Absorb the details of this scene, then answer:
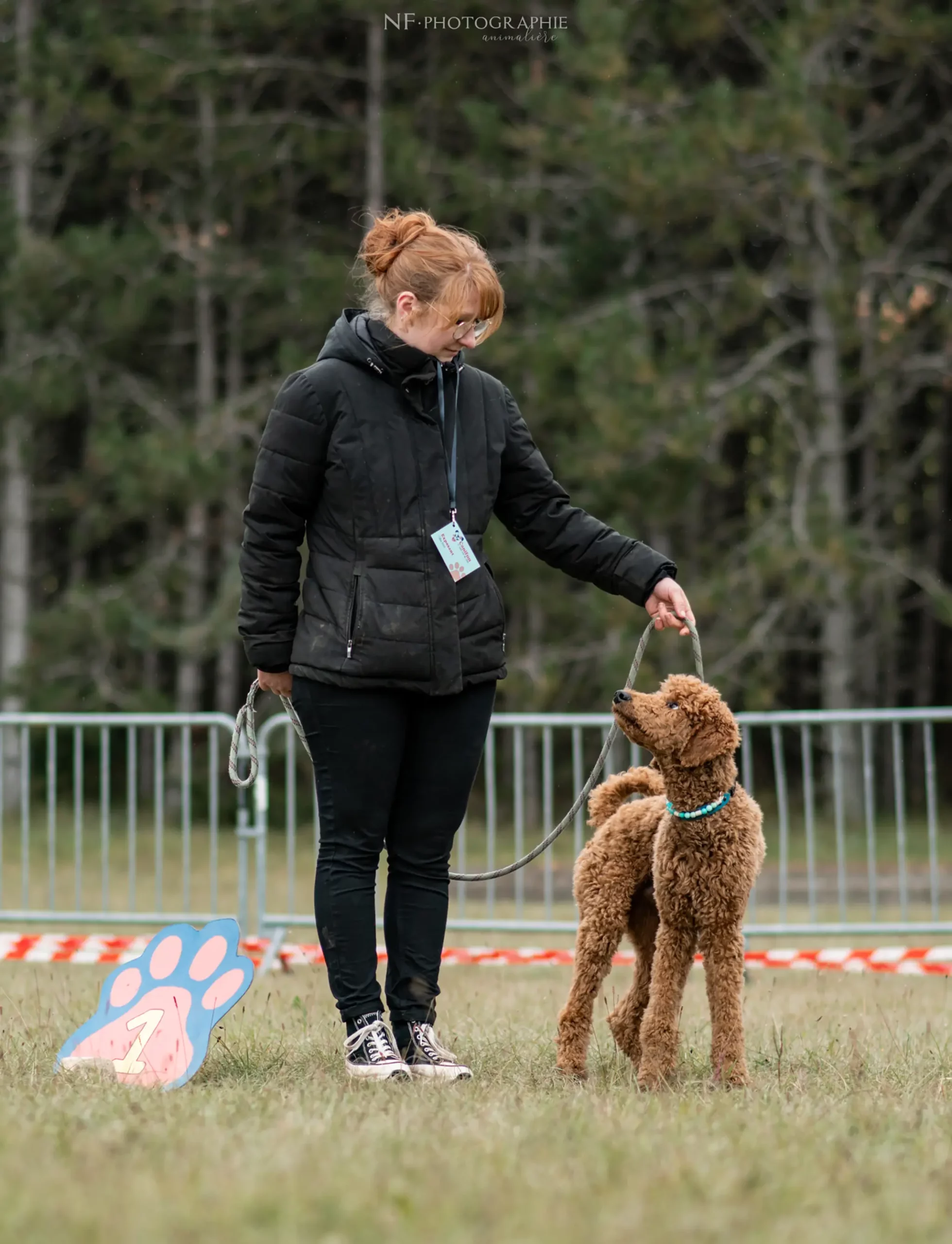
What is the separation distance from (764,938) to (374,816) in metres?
5.72

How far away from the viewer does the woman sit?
375cm

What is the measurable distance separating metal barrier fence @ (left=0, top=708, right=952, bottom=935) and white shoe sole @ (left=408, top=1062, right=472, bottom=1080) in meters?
2.51

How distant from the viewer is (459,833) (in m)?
8.98

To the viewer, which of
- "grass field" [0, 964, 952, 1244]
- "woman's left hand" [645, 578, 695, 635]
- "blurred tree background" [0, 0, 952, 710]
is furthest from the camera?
"blurred tree background" [0, 0, 952, 710]

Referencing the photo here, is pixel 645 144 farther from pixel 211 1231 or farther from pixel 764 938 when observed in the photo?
pixel 211 1231

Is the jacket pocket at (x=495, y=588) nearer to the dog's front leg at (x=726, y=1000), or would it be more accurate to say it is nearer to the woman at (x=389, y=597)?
the woman at (x=389, y=597)

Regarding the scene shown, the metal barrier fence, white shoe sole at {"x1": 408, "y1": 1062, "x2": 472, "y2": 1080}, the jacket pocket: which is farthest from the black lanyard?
the metal barrier fence

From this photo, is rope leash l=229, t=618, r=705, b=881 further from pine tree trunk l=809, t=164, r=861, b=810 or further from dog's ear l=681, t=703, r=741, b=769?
pine tree trunk l=809, t=164, r=861, b=810

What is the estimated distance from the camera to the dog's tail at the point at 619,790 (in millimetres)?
4281

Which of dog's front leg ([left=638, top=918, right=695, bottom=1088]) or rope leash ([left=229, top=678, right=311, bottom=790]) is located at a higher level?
rope leash ([left=229, top=678, right=311, bottom=790])

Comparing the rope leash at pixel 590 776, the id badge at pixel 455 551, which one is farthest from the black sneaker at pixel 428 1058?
the id badge at pixel 455 551

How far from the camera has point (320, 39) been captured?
1576cm

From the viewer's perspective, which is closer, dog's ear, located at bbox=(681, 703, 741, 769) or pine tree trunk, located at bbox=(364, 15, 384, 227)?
dog's ear, located at bbox=(681, 703, 741, 769)

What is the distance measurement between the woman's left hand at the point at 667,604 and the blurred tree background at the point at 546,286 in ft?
27.5
